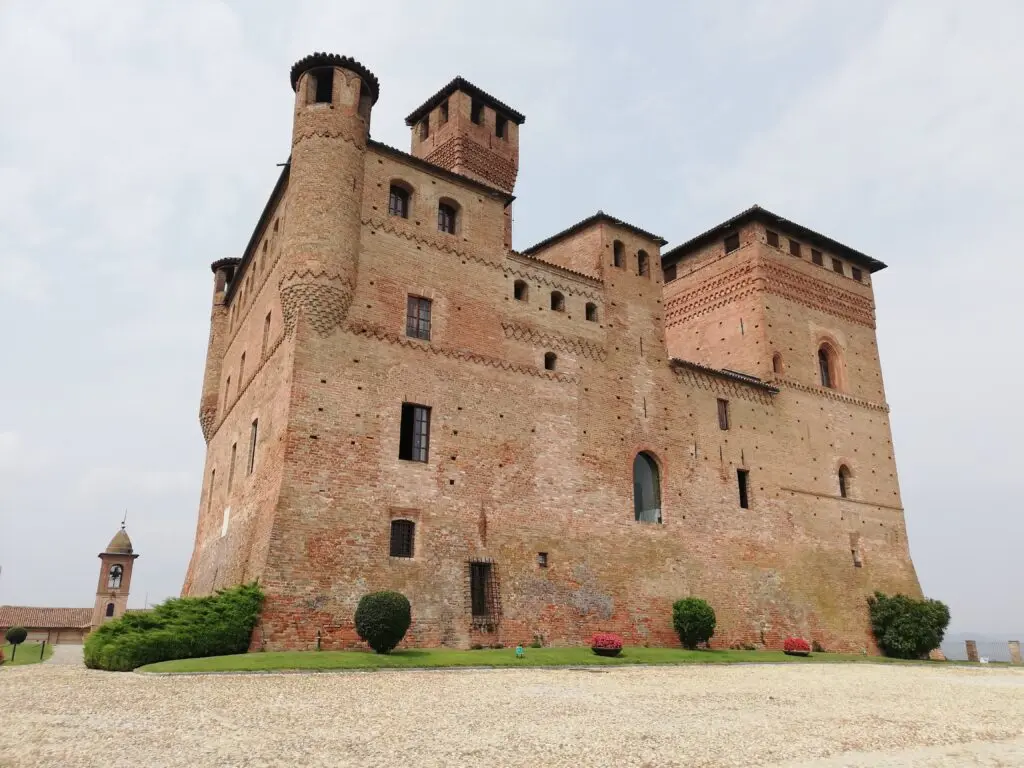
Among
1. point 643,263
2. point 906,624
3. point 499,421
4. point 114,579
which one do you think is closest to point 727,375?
point 643,263

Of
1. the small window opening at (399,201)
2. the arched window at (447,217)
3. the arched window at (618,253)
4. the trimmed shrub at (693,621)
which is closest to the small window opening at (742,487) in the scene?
the trimmed shrub at (693,621)

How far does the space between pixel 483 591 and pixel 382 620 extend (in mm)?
4295

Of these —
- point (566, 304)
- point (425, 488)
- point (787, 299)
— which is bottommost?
point (425, 488)

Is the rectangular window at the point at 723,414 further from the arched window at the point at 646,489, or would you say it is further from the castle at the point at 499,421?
the arched window at the point at 646,489

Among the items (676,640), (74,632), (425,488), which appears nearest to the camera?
(425,488)

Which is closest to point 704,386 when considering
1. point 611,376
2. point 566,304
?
point 611,376

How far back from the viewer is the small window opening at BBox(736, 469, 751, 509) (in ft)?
89.8

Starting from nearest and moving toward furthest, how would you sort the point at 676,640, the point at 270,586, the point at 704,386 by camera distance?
the point at 270,586 < the point at 676,640 < the point at 704,386

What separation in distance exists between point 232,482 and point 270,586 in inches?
302

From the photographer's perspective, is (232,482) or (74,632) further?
(74,632)

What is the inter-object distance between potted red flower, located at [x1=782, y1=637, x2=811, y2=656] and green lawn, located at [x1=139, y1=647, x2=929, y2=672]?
3.87ft

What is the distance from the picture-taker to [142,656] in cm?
1526

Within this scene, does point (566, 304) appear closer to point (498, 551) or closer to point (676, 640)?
point (498, 551)

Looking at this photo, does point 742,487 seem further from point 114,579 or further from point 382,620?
point 114,579
